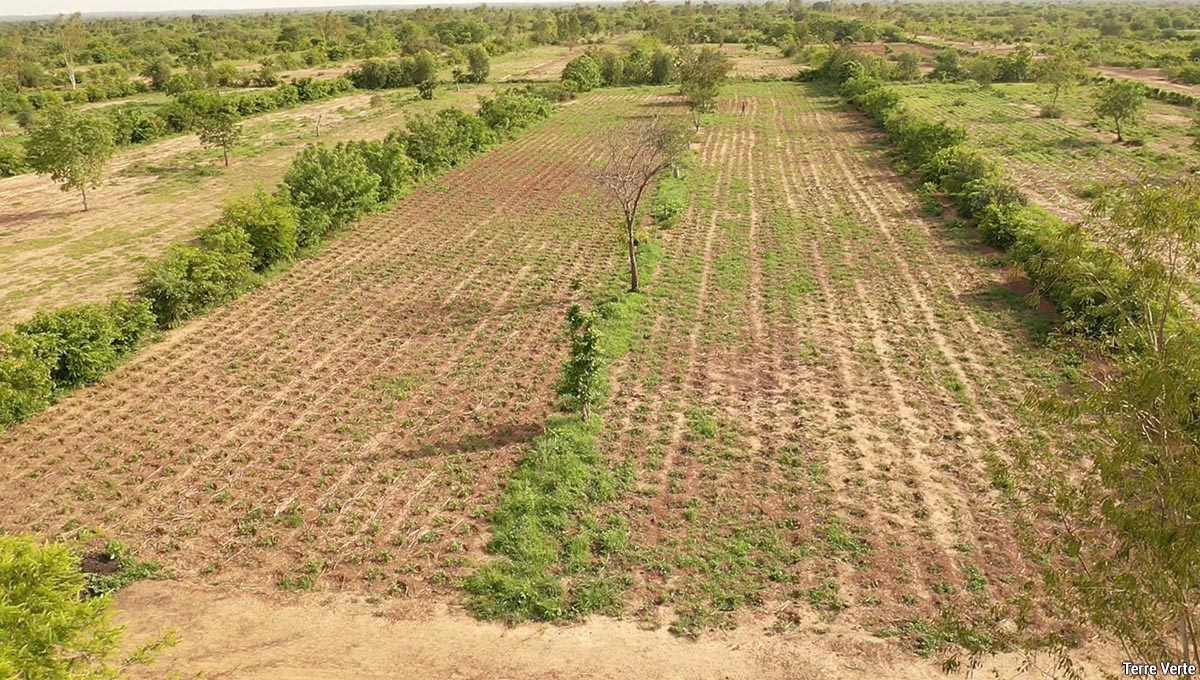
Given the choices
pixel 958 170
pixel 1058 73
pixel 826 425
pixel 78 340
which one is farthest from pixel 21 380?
pixel 1058 73

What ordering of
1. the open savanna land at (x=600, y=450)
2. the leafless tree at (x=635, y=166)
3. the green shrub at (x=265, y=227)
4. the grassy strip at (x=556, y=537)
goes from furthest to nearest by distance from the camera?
1. the green shrub at (x=265, y=227)
2. the leafless tree at (x=635, y=166)
3. the grassy strip at (x=556, y=537)
4. the open savanna land at (x=600, y=450)

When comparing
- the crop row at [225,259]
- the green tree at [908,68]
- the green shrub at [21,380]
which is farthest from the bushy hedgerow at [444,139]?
the green tree at [908,68]

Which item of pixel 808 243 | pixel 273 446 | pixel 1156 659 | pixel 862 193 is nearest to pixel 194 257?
pixel 273 446

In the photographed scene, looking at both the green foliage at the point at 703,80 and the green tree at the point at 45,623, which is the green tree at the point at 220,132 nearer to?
the green foliage at the point at 703,80

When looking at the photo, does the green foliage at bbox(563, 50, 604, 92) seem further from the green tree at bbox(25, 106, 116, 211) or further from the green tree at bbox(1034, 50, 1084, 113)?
the green tree at bbox(25, 106, 116, 211)

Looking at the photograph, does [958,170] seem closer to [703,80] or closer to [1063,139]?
[1063,139]

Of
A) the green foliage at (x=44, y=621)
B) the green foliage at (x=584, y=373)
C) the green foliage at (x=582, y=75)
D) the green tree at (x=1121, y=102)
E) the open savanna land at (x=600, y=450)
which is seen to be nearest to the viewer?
the green foliage at (x=44, y=621)
